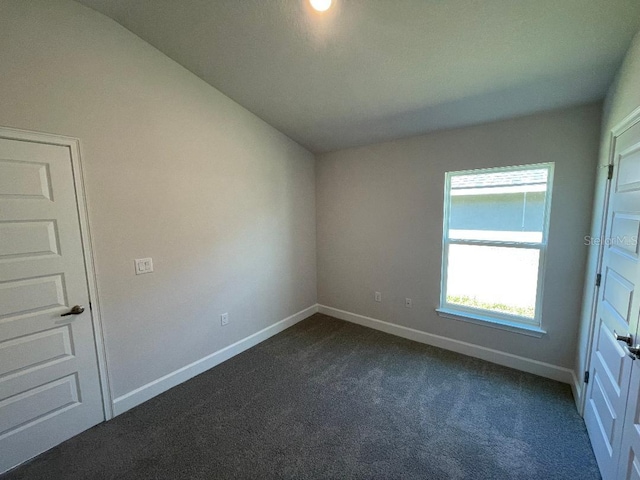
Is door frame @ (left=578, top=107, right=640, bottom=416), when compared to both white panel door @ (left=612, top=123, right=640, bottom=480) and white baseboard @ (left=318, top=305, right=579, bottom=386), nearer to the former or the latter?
white panel door @ (left=612, top=123, right=640, bottom=480)

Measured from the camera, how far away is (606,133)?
1.91 metres

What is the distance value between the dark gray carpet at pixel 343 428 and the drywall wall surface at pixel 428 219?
530 millimetres

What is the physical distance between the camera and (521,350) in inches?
101

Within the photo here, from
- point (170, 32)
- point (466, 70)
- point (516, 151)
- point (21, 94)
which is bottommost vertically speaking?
point (516, 151)

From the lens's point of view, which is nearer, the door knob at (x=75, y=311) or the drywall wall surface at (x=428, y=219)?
the door knob at (x=75, y=311)

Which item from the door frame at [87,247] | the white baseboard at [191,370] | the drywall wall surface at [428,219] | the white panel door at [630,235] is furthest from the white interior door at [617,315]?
the door frame at [87,247]

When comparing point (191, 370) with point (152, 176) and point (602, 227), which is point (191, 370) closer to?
point (152, 176)

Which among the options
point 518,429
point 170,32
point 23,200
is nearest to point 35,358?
point 23,200

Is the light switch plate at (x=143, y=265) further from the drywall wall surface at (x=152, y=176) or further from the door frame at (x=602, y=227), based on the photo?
the door frame at (x=602, y=227)

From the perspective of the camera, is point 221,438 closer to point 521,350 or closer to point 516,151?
point 521,350

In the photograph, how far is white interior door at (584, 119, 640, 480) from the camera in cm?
133

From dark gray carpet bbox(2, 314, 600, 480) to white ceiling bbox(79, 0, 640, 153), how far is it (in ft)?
8.21

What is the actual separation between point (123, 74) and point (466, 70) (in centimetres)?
262

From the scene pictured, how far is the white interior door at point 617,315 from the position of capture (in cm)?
133
